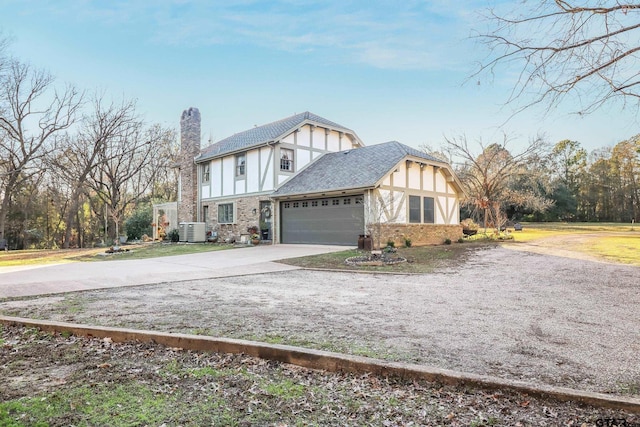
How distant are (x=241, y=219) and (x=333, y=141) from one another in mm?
6936

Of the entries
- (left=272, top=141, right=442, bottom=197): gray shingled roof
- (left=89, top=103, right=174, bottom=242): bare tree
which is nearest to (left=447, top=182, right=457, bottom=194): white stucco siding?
(left=272, top=141, right=442, bottom=197): gray shingled roof

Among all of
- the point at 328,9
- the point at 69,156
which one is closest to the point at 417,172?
the point at 328,9

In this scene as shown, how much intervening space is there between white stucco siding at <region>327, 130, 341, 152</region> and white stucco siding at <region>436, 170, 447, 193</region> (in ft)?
19.8

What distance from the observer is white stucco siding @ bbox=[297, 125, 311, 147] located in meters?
19.6

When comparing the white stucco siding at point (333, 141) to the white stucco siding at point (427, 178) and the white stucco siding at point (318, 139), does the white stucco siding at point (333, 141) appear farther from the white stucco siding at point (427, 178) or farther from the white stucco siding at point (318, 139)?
the white stucco siding at point (427, 178)

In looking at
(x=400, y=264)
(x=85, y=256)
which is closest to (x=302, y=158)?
(x=400, y=264)

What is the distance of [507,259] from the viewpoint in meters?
12.0

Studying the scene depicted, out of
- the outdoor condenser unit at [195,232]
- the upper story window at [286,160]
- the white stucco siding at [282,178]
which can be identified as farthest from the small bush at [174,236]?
the upper story window at [286,160]

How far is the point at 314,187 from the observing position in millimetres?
16812

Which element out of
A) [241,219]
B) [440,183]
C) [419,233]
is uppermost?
[440,183]

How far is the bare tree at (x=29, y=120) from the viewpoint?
2308cm

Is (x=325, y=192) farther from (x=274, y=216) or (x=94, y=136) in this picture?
(x=94, y=136)

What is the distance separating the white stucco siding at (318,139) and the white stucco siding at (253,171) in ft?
10.4

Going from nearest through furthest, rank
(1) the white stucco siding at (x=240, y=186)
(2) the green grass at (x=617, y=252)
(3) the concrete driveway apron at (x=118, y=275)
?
1. (3) the concrete driveway apron at (x=118, y=275)
2. (2) the green grass at (x=617, y=252)
3. (1) the white stucco siding at (x=240, y=186)
